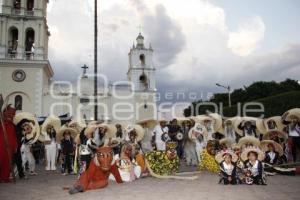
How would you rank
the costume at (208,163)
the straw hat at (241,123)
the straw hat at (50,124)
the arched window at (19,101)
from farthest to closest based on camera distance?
the arched window at (19,101) < the straw hat at (241,123) < the straw hat at (50,124) < the costume at (208,163)

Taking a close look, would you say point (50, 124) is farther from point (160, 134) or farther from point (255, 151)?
point (255, 151)

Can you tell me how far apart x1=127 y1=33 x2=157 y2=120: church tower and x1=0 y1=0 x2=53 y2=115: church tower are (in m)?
11.4

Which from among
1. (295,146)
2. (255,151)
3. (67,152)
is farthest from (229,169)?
(67,152)

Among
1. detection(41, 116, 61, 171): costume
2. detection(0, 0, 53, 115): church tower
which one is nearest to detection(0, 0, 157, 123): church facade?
detection(0, 0, 53, 115): church tower

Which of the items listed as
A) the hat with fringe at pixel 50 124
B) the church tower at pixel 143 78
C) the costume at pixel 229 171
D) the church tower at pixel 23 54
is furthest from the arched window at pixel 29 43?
the costume at pixel 229 171

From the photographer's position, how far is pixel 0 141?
405 inches

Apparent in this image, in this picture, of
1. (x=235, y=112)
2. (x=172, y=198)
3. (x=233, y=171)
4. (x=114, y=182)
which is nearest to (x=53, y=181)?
(x=114, y=182)

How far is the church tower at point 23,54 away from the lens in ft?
116

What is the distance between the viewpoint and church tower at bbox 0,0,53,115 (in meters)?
35.2

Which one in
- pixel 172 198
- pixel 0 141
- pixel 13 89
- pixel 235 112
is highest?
pixel 13 89

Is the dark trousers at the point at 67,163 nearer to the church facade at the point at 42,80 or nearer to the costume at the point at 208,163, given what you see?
the costume at the point at 208,163

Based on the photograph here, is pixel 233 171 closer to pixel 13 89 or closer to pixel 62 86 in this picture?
pixel 13 89

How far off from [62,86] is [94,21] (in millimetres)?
22566

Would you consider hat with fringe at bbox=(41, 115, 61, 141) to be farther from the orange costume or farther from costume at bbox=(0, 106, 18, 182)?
the orange costume
